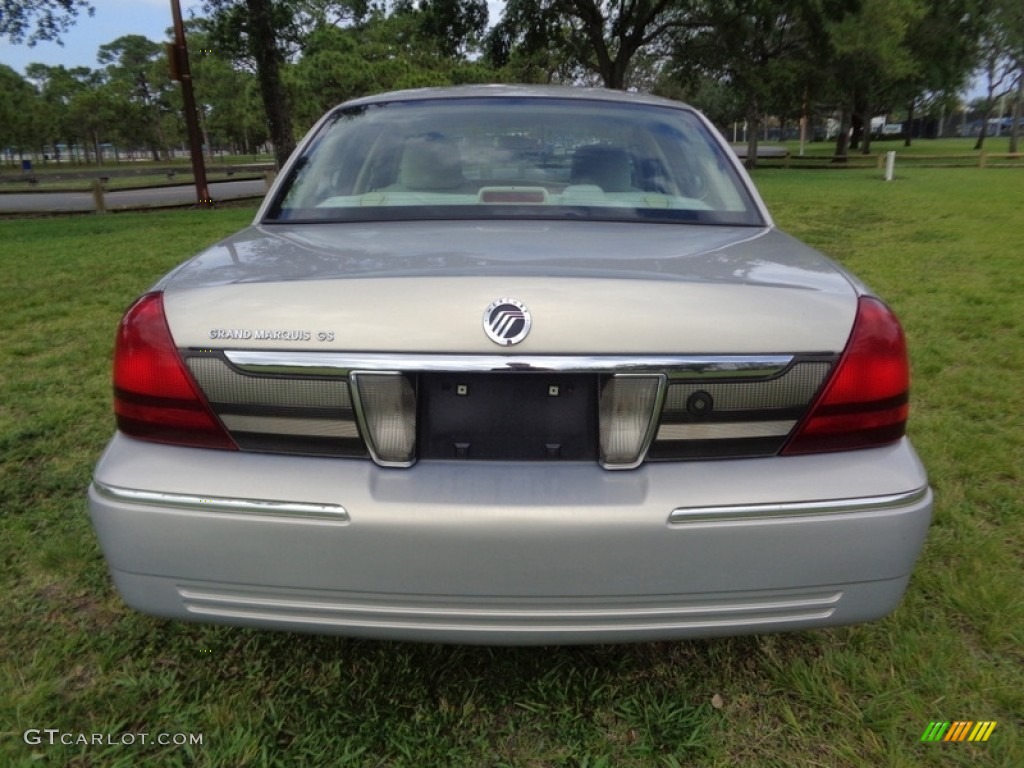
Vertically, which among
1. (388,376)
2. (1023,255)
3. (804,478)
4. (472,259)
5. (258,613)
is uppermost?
(472,259)

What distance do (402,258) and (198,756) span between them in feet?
4.22

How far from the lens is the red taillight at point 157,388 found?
1.68 metres

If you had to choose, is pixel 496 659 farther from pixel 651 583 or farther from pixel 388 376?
pixel 388 376

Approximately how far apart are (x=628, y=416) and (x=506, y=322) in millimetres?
326

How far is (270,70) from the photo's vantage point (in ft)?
57.9

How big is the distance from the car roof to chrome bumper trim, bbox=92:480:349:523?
1.83m

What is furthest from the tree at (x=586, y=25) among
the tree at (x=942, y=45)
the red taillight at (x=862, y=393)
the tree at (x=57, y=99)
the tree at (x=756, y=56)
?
the tree at (x=57, y=99)

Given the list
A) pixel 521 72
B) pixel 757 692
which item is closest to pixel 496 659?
pixel 757 692

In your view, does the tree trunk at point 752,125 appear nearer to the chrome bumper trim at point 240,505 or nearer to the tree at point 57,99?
the chrome bumper trim at point 240,505

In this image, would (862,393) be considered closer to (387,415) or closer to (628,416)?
(628,416)

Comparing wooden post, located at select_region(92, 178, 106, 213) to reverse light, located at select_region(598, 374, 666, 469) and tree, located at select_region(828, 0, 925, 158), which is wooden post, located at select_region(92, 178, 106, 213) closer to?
reverse light, located at select_region(598, 374, 666, 469)

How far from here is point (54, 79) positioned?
70000 millimetres

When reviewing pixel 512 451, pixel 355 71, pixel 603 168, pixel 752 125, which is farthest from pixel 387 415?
pixel 752 125

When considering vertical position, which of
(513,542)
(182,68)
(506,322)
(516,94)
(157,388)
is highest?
(182,68)
